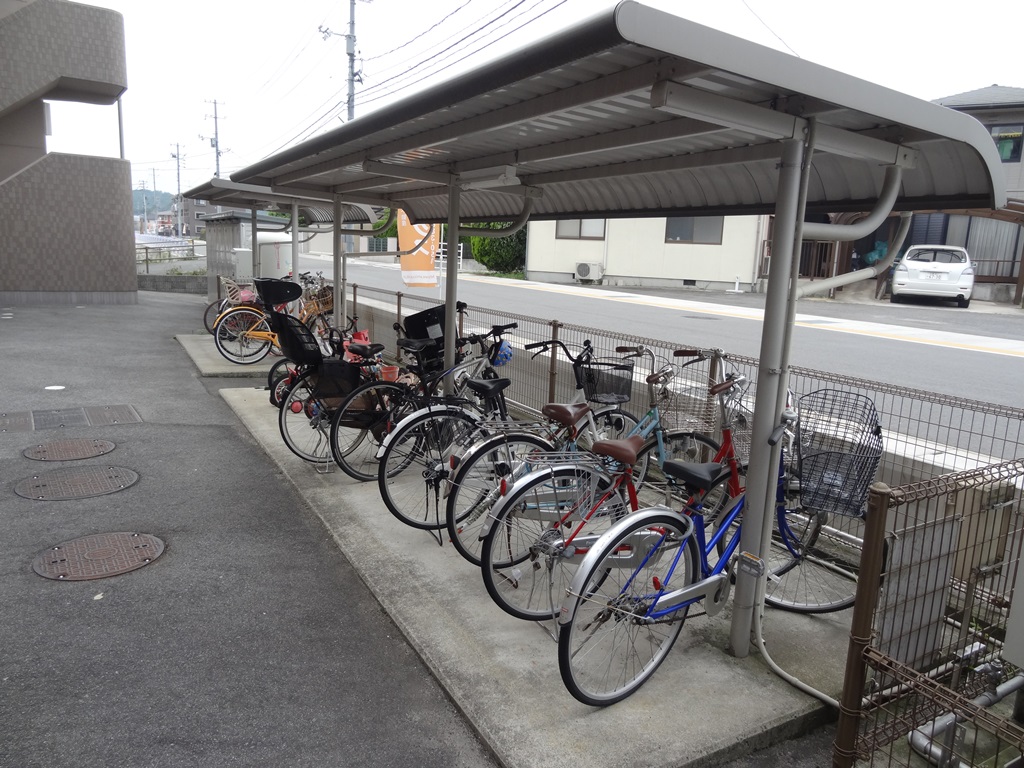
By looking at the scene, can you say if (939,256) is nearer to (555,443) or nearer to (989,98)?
(989,98)

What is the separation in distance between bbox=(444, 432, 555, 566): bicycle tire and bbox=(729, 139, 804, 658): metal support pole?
119cm

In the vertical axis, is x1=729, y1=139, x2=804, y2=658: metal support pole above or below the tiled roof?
below

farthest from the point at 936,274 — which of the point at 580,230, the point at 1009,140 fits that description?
the point at 580,230

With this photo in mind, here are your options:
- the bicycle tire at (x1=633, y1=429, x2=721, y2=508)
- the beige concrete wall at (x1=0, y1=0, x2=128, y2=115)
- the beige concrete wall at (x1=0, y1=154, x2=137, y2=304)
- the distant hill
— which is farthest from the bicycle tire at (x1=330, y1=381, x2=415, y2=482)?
the distant hill

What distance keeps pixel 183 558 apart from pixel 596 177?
3415 millimetres

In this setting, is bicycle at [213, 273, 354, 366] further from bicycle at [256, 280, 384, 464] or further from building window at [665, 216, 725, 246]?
building window at [665, 216, 725, 246]

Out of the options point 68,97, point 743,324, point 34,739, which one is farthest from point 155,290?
point 34,739

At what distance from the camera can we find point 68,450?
5.71 metres

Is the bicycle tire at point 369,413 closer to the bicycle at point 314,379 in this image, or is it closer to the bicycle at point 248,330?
the bicycle at point 314,379

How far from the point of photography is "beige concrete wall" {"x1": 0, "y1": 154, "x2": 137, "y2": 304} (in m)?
14.6

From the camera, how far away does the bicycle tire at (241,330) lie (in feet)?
30.9

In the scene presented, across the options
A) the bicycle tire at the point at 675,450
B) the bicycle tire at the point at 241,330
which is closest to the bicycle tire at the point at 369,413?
the bicycle tire at the point at 675,450

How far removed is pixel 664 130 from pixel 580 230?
25.0m

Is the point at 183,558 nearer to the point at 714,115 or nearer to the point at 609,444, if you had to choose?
the point at 609,444
